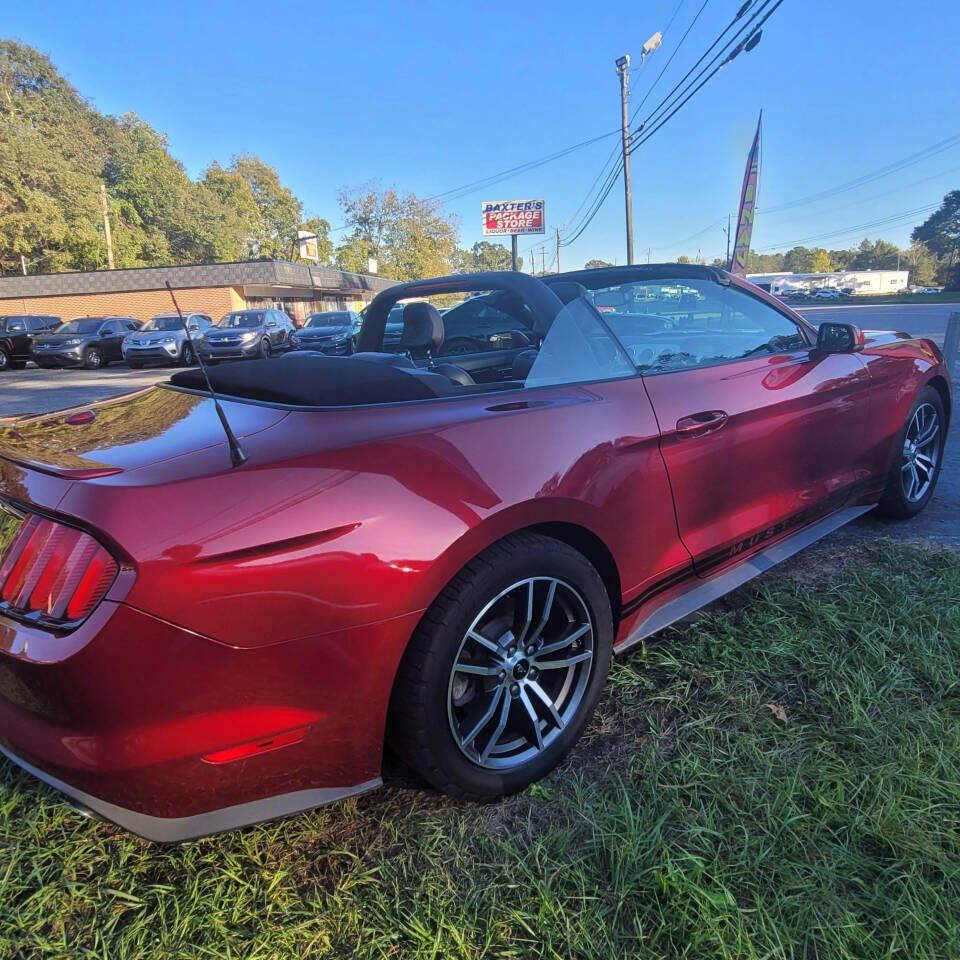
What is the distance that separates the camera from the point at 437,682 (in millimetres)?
1597

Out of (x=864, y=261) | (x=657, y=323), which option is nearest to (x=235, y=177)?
(x=657, y=323)

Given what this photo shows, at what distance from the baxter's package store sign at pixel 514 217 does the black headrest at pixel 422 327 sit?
136 ft

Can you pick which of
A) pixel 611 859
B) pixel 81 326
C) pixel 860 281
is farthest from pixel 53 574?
pixel 860 281

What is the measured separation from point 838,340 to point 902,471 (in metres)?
1.08

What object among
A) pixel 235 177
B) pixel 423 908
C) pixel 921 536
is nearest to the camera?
pixel 423 908

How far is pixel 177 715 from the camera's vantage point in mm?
1318

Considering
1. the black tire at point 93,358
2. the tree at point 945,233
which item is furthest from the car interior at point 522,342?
the tree at point 945,233

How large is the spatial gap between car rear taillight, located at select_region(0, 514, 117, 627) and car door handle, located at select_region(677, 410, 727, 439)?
68.9 inches

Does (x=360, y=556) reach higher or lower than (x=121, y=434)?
lower

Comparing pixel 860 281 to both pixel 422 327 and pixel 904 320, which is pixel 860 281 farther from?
pixel 422 327

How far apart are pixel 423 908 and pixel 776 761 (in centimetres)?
108

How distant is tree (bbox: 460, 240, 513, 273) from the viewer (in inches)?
3130

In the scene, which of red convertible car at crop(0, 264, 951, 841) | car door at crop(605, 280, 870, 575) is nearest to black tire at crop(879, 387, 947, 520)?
car door at crop(605, 280, 870, 575)

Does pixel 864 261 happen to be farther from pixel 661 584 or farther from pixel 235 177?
pixel 661 584
